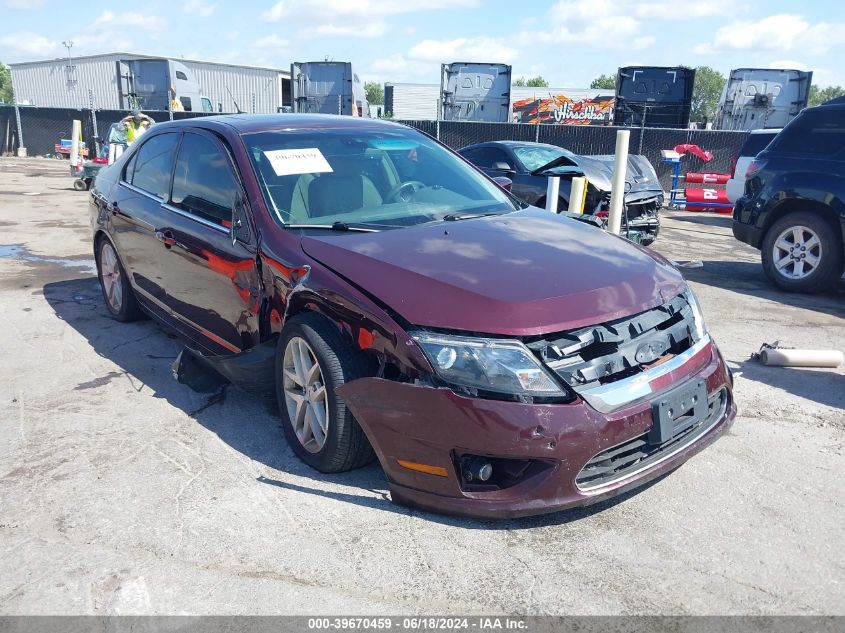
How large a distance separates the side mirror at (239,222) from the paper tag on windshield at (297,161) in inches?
10.5

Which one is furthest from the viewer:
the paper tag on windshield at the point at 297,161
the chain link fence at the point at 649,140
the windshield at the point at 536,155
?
the chain link fence at the point at 649,140

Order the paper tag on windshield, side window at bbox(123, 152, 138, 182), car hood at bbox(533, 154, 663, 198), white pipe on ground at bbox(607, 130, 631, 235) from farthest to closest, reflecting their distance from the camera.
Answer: car hood at bbox(533, 154, 663, 198) → white pipe on ground at bbox(607, 130, 631, 235) → side window at bbox(123, 152, 138, 182) → the paper tag on windshield

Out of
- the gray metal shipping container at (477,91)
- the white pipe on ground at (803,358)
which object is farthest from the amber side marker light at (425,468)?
the gray metal shipping container at (477,91)

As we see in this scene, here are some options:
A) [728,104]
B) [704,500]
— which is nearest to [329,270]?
[704,500]

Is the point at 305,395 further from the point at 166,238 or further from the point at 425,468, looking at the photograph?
the point at 166,238

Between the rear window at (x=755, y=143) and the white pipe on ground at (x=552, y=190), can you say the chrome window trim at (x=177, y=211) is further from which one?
the rear window at (x=755, y=143)

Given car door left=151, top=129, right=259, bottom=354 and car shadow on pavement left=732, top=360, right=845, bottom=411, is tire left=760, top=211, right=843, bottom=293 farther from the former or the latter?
car door left=151, top=129, right=259, bottom=354

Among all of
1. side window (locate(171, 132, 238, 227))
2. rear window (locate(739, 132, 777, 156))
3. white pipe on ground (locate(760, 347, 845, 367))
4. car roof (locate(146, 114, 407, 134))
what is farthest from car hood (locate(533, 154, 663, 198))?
side window (locate(171, 132, 238, 227))

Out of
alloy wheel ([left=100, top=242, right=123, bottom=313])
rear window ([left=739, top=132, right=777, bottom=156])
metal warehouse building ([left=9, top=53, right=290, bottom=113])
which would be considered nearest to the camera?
alloy wheel ([left=100, top=242, right=123, bottom=313])

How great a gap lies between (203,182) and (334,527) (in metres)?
2.35

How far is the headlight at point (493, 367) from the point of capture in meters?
2.73

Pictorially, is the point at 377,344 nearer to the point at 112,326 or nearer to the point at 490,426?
the point at 490,426

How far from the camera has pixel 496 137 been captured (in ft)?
61.7

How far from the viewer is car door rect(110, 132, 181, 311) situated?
4852 mm
